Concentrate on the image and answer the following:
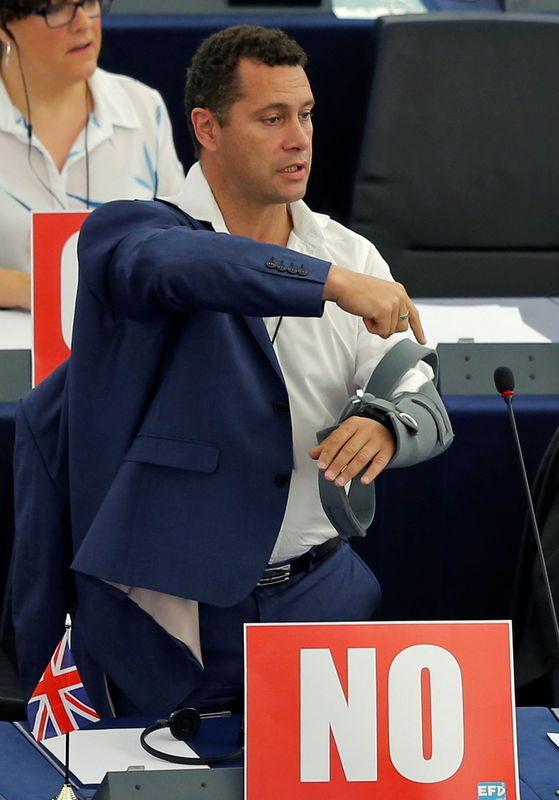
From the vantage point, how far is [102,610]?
1.53m

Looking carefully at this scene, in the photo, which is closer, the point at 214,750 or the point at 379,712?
the point at 379,712

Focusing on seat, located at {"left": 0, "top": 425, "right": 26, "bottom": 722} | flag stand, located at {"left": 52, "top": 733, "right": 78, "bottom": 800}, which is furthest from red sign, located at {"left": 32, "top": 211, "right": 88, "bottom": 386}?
flag stand, located at {"left": 52, "top": 733, "right": 78, "bottom": 800}

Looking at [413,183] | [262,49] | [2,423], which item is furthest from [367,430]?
[413,183]

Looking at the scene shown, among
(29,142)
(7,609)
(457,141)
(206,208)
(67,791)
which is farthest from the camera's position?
(457,141)

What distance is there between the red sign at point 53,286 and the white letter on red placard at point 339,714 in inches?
32.4

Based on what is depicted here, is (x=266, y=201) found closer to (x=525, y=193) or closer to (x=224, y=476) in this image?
(x=224, y=476)

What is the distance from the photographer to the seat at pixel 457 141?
2.92 meters

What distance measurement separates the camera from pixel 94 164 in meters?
2.64

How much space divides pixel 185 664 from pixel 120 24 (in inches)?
75.9

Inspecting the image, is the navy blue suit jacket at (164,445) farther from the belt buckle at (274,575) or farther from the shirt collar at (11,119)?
the shirt collar at (11,119)

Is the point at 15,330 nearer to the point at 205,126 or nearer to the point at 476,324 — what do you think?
the point at 476,324

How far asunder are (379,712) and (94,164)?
1.61 meters

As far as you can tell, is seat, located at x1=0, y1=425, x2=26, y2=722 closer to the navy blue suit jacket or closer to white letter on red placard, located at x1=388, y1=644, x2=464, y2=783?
the navy blue suit jacket

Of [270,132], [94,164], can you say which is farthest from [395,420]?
[94,164]
